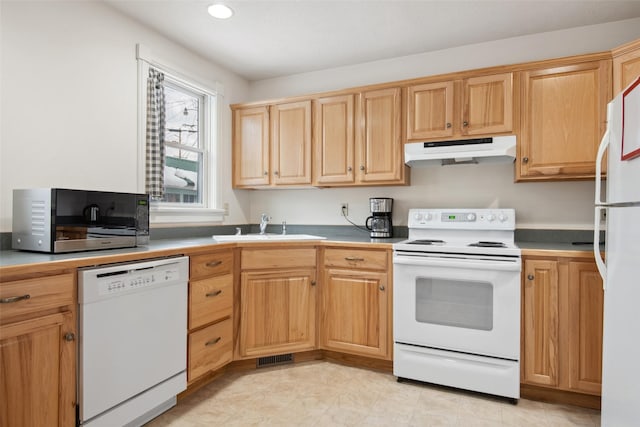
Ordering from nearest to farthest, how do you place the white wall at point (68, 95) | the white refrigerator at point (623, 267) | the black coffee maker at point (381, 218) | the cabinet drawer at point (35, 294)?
the white refrigerator at point (623, 267)
the cabinet drawer at point (35, 294)
the white wall at point (68, 95)
the black coffee maker at point (381, 218)

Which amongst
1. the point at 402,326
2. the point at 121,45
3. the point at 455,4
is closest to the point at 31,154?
the point at 121,45

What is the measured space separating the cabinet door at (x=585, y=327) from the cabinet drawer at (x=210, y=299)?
207 cm

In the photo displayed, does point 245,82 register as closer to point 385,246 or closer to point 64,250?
point 385,246

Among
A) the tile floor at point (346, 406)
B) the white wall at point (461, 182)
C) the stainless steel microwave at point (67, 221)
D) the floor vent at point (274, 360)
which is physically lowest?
the tile floor at point (346, 406)

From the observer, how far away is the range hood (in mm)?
2482

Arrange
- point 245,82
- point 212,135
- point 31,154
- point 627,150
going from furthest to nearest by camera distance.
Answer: point 245,82, point 212,135, point 31,154, point 627,150

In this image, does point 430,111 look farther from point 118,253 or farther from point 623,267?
point 118,253

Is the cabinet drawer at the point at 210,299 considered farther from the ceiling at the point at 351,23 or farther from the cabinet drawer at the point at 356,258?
the ceiling at the point at 351,23

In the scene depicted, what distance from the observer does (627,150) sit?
135 cm

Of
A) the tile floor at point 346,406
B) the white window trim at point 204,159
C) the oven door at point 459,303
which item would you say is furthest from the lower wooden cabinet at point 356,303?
the white window trim at point 204,159

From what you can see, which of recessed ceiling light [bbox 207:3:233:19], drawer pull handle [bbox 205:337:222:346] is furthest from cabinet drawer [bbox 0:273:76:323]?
recessed ceiling light [bbox 207:3:233:19]

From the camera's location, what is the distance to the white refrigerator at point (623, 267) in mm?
1238

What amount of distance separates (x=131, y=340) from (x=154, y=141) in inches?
56.5

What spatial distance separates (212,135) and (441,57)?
2.04 metres
